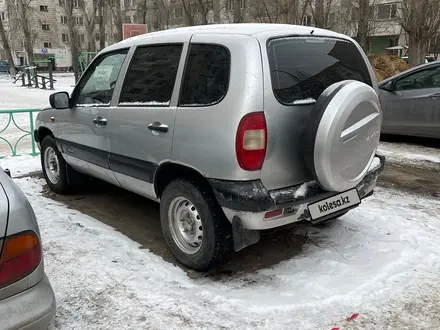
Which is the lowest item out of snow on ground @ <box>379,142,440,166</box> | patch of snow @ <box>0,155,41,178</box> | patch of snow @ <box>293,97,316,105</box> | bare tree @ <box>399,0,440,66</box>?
snow on ground @ <box>379,142,440,166</box>

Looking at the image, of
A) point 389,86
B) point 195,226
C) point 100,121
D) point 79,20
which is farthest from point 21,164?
point 79,20

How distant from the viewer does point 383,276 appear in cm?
319

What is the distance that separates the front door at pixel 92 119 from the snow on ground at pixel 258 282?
0.67 meters

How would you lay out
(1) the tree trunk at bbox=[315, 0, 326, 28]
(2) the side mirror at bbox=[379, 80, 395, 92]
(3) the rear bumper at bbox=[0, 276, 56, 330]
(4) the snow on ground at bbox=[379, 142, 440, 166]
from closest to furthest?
1. (3) the rear bumper at bbox=[0, 276, 56, 330]
2. (4) the snow on ground at bbox=[379, 142, 440, 166]
3. (2) the side mirror at bbox=[379, 80, 395, 92]
4. (1) the tree trunk at bbox=[315, 0, 326, 28]

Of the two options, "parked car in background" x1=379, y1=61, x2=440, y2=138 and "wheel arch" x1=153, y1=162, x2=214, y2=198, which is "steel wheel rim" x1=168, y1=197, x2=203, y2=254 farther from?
"parked car in background" x1=379, y1=61, x2=440, y2=138

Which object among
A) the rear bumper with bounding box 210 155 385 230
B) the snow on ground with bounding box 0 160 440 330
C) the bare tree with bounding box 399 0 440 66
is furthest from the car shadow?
the bare tree with bounding box 399 0 440 66

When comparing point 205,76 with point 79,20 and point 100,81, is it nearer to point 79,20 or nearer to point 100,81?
point 100,81

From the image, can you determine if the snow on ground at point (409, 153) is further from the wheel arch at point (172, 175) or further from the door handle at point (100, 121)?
the door handle at point (100, 121)

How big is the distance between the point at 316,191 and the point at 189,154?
97 centimetres

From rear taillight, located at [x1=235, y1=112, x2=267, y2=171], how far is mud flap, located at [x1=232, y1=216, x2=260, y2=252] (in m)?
0.41

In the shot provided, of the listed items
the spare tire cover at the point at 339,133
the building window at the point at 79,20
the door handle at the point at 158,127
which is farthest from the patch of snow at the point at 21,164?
the building window at the point at 79,20

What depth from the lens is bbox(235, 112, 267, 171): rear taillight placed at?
2752mm

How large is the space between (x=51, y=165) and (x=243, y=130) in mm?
3492

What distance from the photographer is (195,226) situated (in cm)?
329
